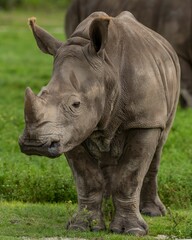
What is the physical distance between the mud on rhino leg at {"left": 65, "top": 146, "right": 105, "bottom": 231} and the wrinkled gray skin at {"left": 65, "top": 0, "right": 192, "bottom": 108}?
31.3 feet

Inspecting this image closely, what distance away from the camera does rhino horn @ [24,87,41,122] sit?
25.7ft

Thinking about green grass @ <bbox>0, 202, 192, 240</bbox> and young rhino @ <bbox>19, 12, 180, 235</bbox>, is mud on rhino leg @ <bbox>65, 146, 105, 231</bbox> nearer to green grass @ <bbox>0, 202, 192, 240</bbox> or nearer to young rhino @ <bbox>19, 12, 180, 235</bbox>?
young rhino @ <bbox>19, 12, 180, 235</bbox>

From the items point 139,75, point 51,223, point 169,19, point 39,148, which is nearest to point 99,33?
point 139,75

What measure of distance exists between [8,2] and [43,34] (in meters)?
46.3

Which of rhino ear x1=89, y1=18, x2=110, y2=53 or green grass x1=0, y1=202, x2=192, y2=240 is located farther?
green grass x1=0, y1=202, x2=192, y2=240

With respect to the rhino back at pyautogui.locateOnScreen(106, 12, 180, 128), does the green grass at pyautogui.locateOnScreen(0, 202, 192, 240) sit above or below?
below

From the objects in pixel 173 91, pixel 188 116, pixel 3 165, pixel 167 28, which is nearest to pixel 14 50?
pixel 167 28

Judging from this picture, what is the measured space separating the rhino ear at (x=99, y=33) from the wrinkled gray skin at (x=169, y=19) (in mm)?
9987

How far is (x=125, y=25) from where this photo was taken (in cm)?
899

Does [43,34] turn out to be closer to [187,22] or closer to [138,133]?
[138,133]

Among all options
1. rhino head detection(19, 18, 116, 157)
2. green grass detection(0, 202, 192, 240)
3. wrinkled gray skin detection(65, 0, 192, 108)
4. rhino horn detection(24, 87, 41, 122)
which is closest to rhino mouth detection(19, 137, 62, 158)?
rhino head detection(19, 18, 116, 157)

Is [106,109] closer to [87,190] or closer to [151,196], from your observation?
[87,190]

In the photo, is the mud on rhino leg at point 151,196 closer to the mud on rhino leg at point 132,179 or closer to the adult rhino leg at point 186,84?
the mud on rhino leg at point 132,179

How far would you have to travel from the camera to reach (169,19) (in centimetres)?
1878
